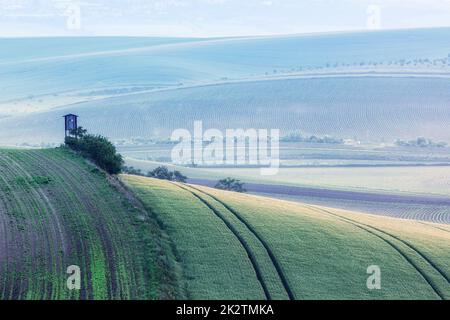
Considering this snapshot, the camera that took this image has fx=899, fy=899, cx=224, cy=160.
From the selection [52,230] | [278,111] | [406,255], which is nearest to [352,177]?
[406,255]

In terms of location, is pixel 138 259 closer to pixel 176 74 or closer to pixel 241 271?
pixel 241 271

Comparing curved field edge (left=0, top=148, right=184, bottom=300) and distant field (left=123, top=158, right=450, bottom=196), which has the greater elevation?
curved field edge (left=0, top=148, right=184, bottom=300)

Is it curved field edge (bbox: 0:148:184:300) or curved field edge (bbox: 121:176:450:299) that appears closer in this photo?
curved field edge (bbox: 0:148:184:300)

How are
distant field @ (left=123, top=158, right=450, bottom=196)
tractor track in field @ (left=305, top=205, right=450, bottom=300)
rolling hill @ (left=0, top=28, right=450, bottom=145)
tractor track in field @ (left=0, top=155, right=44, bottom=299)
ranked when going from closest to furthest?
tractor track in field @ (left=0, top=155, right=44, bottom=299) → tractor track in field @ (left=305, top=205, right=450, bottom=300) → distant field @ (left=123, top=158, right=450, bottom=196) → rolling hill @ (left=0, top=28, right=450, bottom=145)

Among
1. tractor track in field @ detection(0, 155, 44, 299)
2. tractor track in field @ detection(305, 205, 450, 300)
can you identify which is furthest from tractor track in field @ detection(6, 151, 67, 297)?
tractor track in field @ detection(305, 205, 450, 300)

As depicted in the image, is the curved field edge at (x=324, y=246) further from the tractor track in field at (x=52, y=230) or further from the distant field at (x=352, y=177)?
the distant field at (x=352, y=177)

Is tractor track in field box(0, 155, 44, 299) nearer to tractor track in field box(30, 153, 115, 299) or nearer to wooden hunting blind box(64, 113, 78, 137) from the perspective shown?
tractor track in field box(30, 153, 115, 299)

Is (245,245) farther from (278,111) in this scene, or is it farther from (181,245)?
(278,111)
